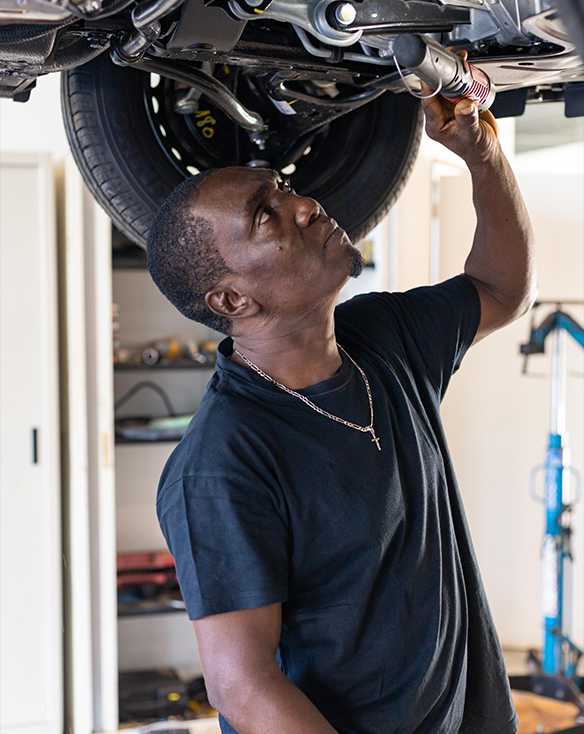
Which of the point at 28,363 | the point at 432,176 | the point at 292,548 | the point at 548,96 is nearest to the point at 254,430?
the point at 292,548

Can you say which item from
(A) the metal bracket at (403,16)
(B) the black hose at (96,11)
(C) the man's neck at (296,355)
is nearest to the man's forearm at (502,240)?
(A) the metal bracket at (403,16)

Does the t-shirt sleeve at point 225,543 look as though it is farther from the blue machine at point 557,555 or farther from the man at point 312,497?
the blue machine at point 557,555

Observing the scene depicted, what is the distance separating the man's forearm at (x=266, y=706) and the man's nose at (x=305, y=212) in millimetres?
624

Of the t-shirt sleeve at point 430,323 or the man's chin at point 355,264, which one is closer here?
the man's chin at point 355,264

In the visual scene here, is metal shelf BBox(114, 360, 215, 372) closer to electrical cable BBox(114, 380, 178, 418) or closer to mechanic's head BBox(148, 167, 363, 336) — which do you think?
electrical cable BBox(114, 380, 178, 418)

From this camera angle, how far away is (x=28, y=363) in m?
2.51

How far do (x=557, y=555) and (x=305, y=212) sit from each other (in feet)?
6.90

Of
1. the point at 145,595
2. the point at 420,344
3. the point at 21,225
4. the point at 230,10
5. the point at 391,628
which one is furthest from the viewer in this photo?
the point at 145,595

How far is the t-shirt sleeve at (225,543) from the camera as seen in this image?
92cm

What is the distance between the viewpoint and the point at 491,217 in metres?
1.25

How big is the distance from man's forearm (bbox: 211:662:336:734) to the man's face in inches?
20.4

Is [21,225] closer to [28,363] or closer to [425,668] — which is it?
[28,363]

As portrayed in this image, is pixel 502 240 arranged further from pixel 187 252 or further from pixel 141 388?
pixel 141 388

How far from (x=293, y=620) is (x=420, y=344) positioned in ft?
1.73
